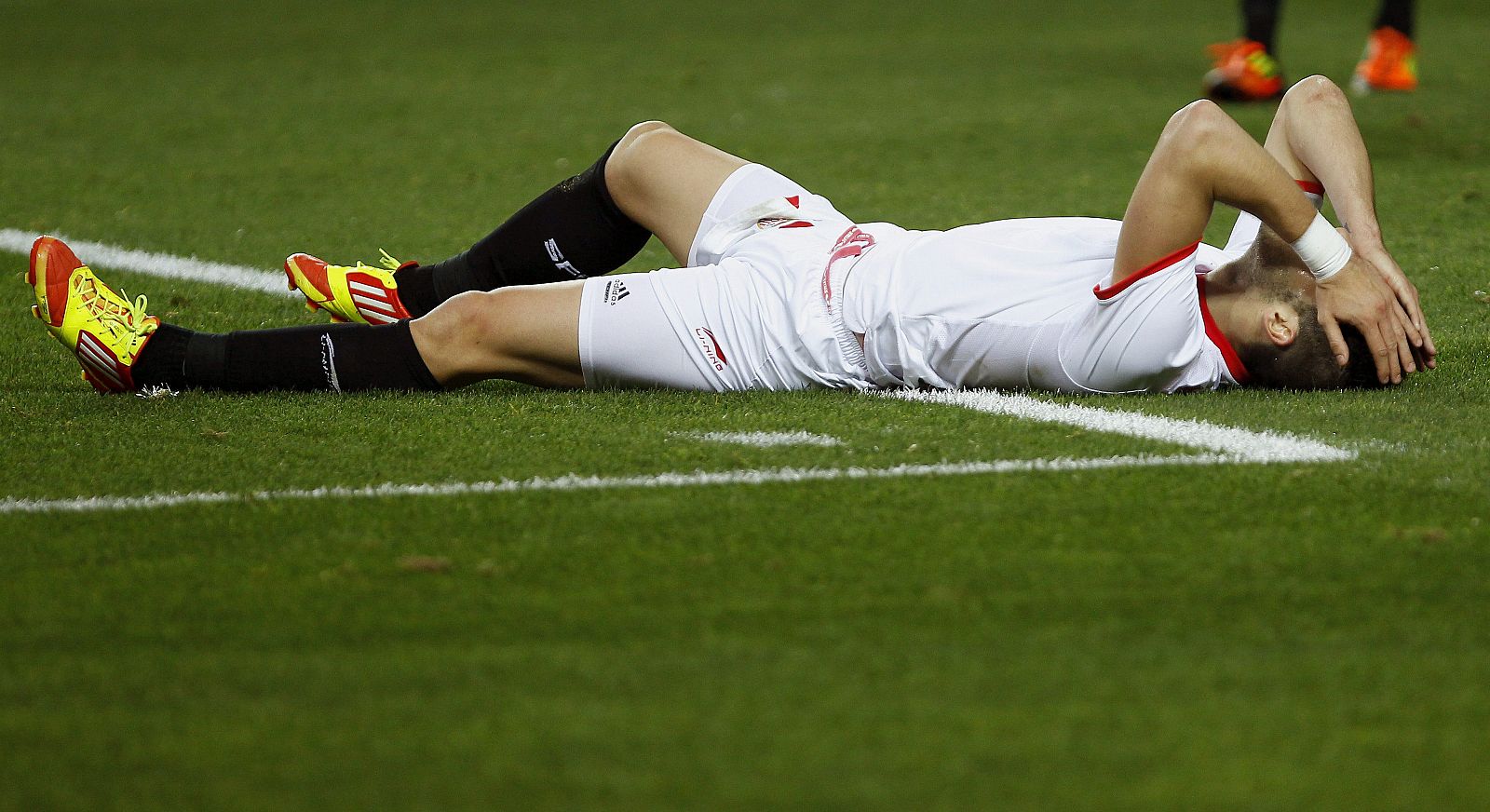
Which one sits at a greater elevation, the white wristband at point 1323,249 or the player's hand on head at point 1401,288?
the white wristband at point 1323,249

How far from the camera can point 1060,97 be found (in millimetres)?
6922

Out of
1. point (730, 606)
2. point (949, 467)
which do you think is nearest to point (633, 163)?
point (949, 467)

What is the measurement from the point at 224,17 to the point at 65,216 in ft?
18.8

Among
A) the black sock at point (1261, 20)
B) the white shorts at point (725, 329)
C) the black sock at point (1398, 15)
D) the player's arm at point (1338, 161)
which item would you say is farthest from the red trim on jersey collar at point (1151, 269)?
the black sock at point (1398, 15)

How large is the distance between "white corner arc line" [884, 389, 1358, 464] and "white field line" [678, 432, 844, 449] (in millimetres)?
307

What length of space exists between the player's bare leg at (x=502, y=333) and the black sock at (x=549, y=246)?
349 millimetres

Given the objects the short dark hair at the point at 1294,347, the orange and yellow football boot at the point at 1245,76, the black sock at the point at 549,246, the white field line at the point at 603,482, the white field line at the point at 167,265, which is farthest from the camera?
the orange and yellow football boot at the point at 1245,76

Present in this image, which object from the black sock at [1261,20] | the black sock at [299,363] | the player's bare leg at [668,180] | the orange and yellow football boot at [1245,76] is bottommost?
the black sock at [299,363]

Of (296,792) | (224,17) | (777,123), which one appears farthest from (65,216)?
(224,17)

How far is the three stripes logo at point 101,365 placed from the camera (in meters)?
2.98

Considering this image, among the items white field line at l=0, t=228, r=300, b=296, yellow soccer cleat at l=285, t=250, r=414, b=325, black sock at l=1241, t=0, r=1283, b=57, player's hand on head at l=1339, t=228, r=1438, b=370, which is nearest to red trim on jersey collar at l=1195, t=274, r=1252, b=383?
player's hand on head at l=1339, t=228, r=1438, b=370

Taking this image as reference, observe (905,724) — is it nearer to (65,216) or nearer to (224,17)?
(65,216)

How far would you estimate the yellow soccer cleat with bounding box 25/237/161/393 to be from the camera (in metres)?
2.99

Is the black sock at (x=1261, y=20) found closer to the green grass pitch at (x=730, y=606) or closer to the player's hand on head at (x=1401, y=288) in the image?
the green grass pitch at (x=730, y=606)
